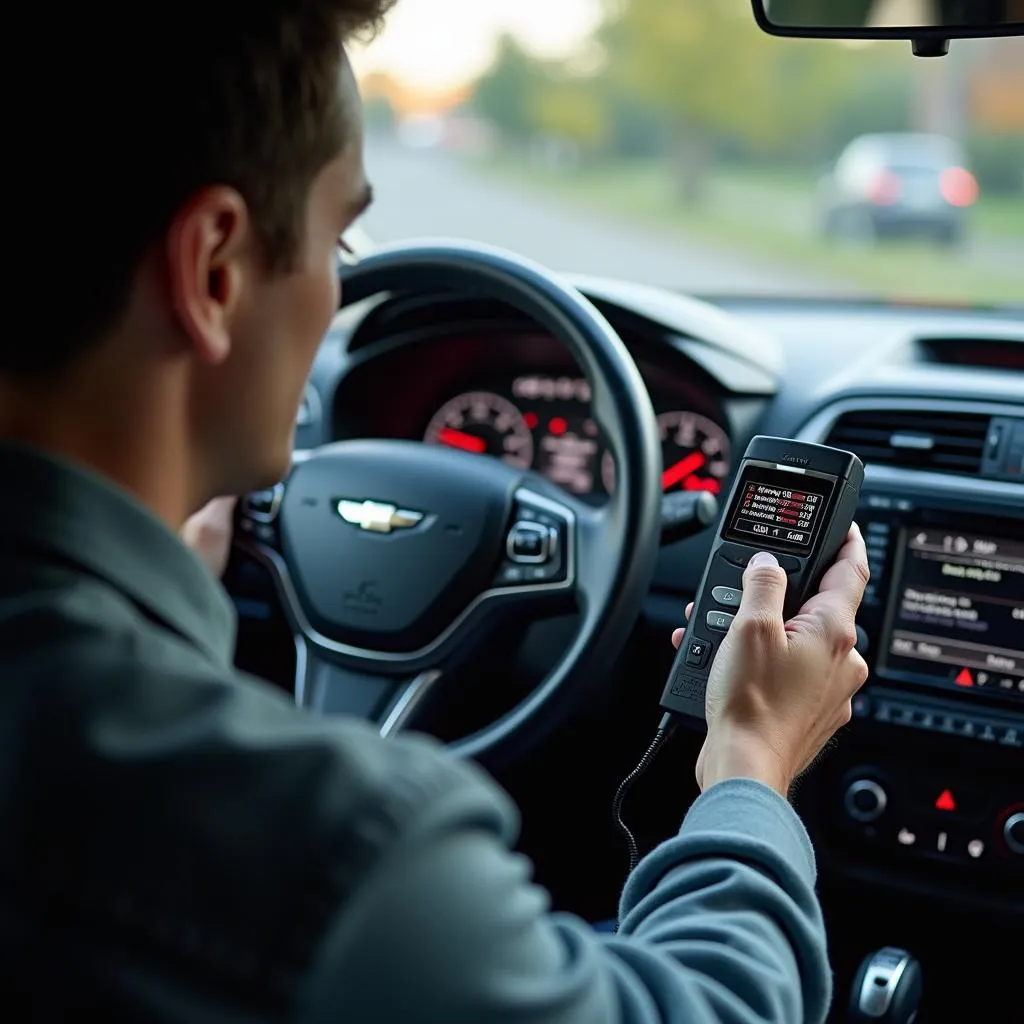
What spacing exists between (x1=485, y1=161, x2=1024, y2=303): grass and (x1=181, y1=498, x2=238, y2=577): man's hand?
97.9 inches

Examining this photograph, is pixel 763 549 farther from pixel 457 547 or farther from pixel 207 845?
pixel 207 845

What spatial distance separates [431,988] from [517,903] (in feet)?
0.26

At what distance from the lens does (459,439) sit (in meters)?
2.59

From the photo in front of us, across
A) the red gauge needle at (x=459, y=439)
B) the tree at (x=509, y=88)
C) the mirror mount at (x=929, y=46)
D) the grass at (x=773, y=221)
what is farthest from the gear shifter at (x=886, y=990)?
the tree at (x=509, y=88)

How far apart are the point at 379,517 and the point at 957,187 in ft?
15.6

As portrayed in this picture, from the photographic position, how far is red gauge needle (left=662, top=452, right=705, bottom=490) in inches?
93.4

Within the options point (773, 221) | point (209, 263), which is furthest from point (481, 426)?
point (773, 221)

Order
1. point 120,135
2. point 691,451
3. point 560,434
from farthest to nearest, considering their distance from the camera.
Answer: point 560,434 < point 691,451 < point 120,135

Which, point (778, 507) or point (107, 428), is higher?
point (107, 428)

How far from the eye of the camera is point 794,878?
103 centimetres

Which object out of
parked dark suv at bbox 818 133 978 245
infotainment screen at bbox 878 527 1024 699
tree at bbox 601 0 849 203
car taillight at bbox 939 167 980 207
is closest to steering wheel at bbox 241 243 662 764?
infotainment screen at bbox 878 527 1024 699

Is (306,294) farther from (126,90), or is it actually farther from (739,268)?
(739,268)

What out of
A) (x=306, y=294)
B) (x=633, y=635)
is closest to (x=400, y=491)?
(x=633, y=635)

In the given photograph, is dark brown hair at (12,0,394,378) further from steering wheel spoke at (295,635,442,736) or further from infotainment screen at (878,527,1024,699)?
infotainment screen at (878,527,1024,699)
